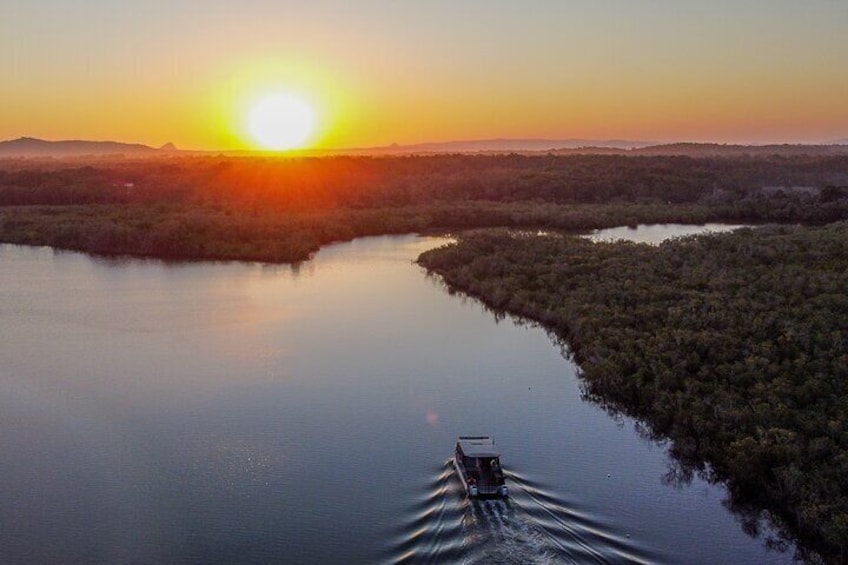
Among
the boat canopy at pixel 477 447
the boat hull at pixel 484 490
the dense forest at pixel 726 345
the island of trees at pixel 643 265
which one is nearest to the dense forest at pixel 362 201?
the island of trees at pixel 643 265

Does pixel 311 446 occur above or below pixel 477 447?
below

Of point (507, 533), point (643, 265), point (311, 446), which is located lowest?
point (311, 446)

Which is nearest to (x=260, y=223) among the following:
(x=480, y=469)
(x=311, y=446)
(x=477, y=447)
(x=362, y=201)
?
(x=362, y=201)

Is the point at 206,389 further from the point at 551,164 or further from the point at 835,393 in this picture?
the point at 551,164

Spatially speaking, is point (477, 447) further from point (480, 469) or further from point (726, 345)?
point (726, 345)

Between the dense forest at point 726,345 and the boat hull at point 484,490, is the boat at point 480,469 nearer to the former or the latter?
the boat hull at point 484,490

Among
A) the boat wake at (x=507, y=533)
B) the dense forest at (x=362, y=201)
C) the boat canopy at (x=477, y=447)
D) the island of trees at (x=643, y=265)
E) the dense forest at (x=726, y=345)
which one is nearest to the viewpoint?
the boat wake at (x=507, y=533)
